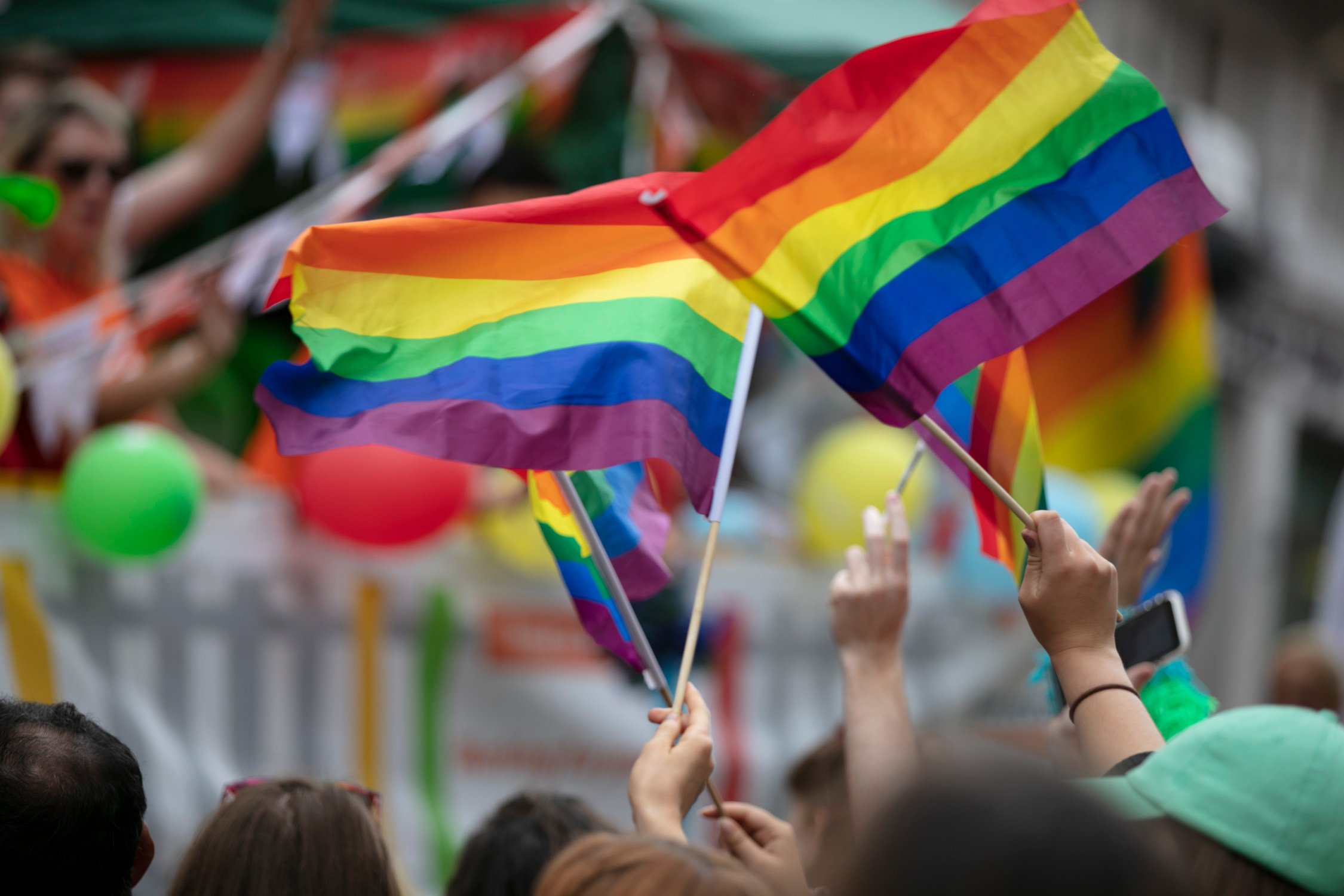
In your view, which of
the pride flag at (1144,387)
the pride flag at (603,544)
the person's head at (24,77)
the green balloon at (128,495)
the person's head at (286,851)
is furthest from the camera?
the pride flag at (1144,387)

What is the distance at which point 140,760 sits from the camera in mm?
3670

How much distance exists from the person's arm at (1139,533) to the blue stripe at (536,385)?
85 cm

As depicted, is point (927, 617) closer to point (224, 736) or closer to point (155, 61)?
point (224, 736)

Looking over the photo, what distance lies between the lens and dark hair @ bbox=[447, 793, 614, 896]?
2324mm

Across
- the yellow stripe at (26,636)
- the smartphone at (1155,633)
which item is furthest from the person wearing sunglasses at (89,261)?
the smartphone at (1155,633)

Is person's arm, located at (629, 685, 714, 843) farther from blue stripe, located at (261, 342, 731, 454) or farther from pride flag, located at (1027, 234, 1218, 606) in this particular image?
pride flag, located at (1027, 234, 1218, 606)

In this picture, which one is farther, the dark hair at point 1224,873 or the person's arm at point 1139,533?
the person's arm at point 1139,533

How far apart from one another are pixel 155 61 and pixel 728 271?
413 centimetres

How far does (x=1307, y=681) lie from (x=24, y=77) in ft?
14.5

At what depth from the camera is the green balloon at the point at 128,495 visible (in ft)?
11.3

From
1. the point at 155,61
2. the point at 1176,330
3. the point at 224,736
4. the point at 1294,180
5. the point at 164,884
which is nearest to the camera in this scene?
the point at 164,884

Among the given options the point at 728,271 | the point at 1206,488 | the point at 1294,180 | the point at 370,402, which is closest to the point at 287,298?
the point at 370,402

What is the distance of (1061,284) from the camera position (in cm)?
236

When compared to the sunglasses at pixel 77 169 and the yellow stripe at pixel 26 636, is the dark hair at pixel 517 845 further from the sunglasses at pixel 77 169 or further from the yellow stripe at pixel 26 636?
the sunglasses at pixel 77 169
